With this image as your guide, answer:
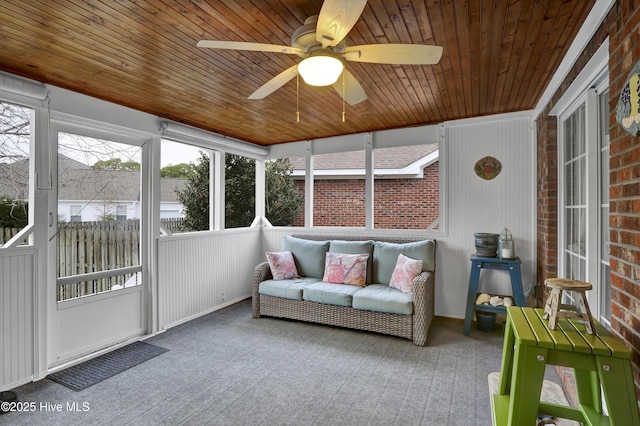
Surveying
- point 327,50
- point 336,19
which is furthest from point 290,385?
point 336,19

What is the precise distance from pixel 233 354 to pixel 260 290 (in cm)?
111

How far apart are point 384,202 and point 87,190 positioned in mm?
5407

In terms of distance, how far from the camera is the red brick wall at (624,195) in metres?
1.38

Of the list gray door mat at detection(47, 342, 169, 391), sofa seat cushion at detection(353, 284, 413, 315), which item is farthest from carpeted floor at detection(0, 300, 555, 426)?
sofa seat cushion at detection(353, 284, 413, 315)

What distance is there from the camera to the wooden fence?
3.00 meters

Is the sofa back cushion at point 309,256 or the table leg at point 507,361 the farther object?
the sofa back cushion at point 309,256

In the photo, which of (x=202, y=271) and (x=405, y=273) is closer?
(x=405, y=273)

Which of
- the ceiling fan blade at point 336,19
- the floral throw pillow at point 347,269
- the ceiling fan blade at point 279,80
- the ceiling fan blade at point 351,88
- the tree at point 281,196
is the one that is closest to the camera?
the ceiling fan blade at point 336,19

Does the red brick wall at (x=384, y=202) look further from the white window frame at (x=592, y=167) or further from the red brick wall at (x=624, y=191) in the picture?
the red brick wall at (x=624, y=191)

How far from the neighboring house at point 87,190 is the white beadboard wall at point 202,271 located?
1.68ft

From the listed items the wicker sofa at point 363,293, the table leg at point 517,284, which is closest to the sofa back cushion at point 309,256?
the wicker sofa at point 363,293

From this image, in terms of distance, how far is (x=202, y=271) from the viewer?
434 cm

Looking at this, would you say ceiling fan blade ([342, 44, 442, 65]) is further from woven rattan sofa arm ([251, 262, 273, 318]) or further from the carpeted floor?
woven rattan sofa arm ([251, 262, 273, 318])

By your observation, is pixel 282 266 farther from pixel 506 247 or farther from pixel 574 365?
pixel 574 365
